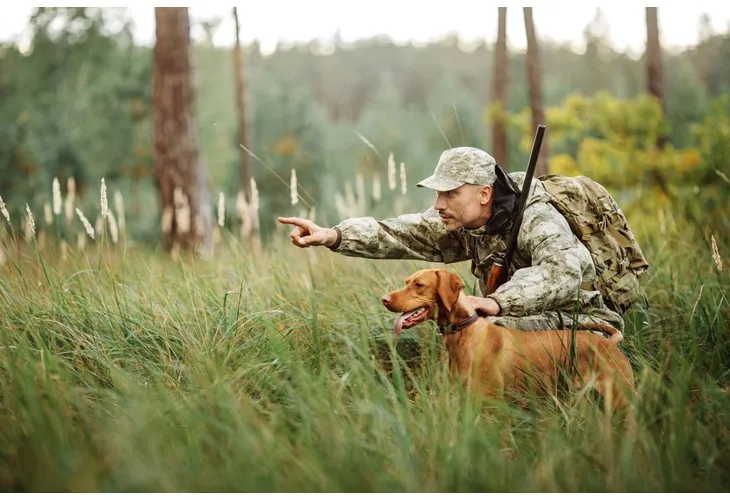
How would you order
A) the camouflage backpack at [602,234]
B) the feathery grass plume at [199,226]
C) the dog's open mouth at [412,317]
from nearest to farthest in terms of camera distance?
the dog's open mouth at [412,317] < the camouflage backpack at [602,234] < the feathery grass plume at [199,226]

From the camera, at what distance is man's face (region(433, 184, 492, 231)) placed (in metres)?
3.84

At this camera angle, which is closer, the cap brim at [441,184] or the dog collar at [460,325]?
the dog collar at [460,325]

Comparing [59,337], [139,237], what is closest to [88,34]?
[139,237]

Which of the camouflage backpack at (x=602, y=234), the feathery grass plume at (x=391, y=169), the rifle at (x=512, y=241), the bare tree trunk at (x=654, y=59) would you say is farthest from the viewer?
the bare tree trunk at (x=654, y=59)

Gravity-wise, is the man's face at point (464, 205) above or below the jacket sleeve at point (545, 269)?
above

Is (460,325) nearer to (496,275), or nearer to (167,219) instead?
(496,275)

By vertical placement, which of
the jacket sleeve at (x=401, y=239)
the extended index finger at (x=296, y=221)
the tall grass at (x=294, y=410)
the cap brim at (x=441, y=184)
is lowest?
the tall grass at (x=294, y=410)

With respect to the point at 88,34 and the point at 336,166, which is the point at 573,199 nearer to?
the point at 88,34

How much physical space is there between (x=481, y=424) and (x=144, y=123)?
A: 21244mm

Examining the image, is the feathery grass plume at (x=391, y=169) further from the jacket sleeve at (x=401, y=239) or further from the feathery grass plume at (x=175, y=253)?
the feathery grass plume at (x=175, y=253)

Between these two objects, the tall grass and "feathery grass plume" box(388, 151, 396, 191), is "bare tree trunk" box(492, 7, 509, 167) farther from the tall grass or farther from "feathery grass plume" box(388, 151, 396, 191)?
the tall grass

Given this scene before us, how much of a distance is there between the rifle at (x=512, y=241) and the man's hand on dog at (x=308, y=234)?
0.96 m

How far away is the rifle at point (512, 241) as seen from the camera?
368 cm

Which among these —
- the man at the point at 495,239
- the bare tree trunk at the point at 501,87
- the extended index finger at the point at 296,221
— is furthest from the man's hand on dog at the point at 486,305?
the bare tree trunk at the point at 501,87
